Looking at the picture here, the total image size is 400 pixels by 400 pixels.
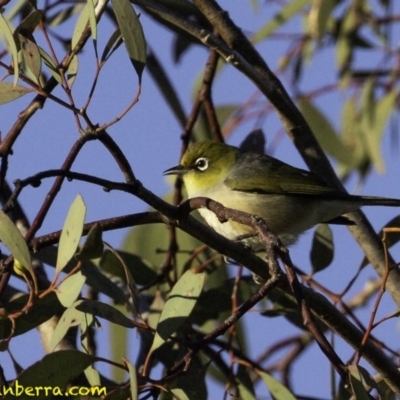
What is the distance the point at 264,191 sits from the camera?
4.57 m

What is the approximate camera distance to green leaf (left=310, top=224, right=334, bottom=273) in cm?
351

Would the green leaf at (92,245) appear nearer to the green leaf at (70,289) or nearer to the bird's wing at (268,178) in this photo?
the green leaf at (70,289)

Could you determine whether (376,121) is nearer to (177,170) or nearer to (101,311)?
(177,170)

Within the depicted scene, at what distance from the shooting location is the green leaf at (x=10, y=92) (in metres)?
2.59

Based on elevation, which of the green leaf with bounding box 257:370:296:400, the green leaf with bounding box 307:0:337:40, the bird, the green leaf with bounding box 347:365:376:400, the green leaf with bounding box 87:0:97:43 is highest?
the green leaf with bounding box 307:0:337:40

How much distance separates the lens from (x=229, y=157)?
190 inches

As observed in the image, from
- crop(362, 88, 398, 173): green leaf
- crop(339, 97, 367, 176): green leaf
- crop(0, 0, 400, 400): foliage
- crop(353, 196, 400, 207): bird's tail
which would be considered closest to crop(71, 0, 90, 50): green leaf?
crop(0, 0, 400, 400): foliage

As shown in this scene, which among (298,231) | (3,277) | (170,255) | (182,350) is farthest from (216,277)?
(3,277)

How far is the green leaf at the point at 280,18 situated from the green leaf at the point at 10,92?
8.52 feet

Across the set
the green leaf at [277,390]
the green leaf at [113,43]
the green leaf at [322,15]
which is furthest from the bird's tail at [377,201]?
the green leaf at [113,43]

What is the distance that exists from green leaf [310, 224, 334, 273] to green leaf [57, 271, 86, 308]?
1594 millimetres

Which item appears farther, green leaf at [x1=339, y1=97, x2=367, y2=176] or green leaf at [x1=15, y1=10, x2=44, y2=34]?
green leaf at [x1=339, y1=97, x2=367, y2=176]

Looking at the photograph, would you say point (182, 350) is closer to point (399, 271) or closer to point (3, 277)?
point (399, 271)

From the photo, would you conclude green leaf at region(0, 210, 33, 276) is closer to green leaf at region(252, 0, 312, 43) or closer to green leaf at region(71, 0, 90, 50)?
green leaf at region(71, 0, 90, 50)
